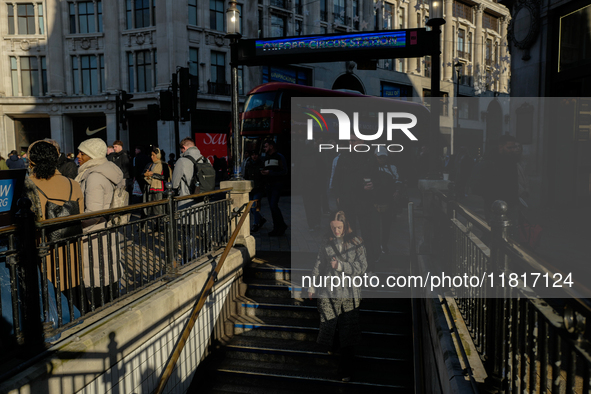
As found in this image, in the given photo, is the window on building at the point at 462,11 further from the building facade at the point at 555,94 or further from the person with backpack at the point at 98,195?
the person with backpack at the point at 98,195

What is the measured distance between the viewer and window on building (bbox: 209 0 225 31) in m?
28.8

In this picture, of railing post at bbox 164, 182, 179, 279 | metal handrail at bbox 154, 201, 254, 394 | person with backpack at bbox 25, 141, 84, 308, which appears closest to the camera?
person with backpack at bbox 25, 141, 84, 308

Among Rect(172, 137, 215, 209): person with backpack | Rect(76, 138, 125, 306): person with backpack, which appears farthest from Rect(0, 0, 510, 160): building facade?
Rect(76, 138, 125, 306): person with backpack

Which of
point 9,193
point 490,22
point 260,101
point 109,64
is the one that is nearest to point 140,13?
point 109,64

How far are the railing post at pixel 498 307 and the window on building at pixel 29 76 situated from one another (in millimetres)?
32332

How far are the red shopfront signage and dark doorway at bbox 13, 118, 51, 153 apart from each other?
11061mm

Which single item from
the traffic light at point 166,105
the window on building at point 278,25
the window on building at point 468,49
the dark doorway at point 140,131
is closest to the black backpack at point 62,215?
the traffic light at point 166,105

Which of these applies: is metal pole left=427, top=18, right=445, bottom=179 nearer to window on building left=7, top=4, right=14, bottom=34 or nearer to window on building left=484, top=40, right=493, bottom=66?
window on building left=7, top=4, right=14, bottom=34

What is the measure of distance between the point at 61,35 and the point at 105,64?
12.3 feet

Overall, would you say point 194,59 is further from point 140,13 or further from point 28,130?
point 28,130

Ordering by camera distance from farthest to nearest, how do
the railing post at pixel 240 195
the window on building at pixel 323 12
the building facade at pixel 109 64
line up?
the window on building at pixel 323 12, the building facade at pixel 109 64, the railing post at pixel 240 195

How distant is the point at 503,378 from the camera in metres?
2.67

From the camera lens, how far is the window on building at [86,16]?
28594 millimetres

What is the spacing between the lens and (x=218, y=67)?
28906 mm
